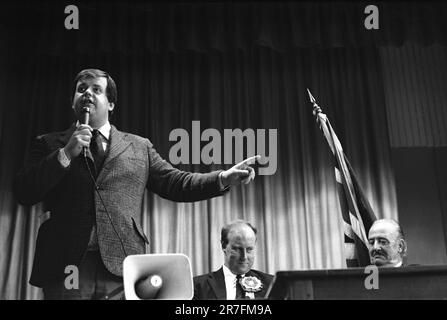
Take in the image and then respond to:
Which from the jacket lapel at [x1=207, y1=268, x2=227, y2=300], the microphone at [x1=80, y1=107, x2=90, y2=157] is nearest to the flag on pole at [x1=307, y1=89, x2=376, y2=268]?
the jacket lapel at [x1=207, y1=268, x2=227, y2=300]

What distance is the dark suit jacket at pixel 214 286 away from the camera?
3580 millimetres

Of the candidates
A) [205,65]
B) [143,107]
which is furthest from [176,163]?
[205,65]

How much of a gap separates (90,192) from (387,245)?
1.90 metres

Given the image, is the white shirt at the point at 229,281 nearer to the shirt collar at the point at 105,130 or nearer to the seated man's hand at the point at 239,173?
the seated man's hand at the point at 239,173

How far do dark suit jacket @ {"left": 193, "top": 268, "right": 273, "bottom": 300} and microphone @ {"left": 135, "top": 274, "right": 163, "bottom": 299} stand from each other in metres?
1.05

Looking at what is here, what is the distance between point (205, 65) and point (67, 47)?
1139 mm

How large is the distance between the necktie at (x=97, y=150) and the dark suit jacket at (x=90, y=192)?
0.05 m

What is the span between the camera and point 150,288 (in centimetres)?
250

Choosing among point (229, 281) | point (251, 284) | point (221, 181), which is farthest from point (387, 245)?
point (221, 181)

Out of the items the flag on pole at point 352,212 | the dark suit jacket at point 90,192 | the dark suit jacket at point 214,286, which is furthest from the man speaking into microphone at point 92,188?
the flag on pole at point 352,212

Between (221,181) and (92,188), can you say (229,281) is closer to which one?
(221,181)

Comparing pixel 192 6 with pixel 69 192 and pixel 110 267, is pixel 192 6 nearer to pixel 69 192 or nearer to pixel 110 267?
pixel 69 192

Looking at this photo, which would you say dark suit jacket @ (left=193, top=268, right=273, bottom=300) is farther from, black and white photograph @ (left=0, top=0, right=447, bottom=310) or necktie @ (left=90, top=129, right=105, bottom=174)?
necktie @ (left=90, top=129, right=105, bottom=174)

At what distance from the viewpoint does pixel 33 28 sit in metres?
5.20
